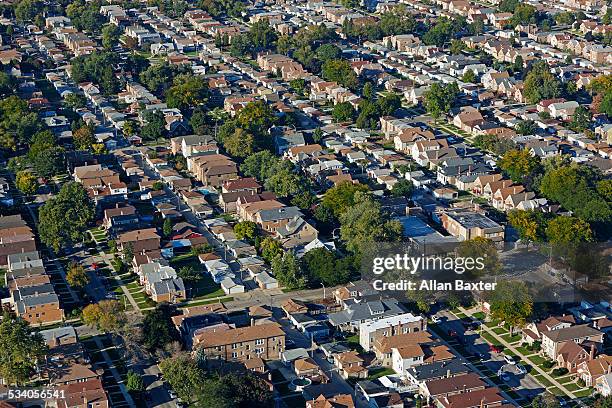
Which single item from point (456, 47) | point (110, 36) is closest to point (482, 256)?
point (456, 47)

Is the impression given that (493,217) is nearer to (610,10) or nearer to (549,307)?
(549,307)

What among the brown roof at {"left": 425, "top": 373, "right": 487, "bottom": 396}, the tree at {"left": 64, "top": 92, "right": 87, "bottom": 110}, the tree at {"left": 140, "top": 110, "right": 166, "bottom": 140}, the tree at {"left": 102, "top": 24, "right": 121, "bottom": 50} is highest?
the brown roof at {"left": 425, "top": 373, "right": 487, "bottom": 396}

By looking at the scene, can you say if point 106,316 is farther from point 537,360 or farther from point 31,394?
point 537,360

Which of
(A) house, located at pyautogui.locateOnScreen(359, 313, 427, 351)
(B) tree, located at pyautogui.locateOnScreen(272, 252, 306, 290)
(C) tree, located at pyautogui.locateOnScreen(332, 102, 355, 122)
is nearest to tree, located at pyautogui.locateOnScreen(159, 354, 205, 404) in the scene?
(A) house, located at pyautogui.locateOnScreen(359, 313, 427, 351)

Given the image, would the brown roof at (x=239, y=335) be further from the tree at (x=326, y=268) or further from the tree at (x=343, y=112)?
the tree at (x=343, y=112)

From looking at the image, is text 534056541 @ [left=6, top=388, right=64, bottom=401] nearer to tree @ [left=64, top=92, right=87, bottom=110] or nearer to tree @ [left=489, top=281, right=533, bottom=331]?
tree @ [left=489, top=281, right=533, bottom=331]
